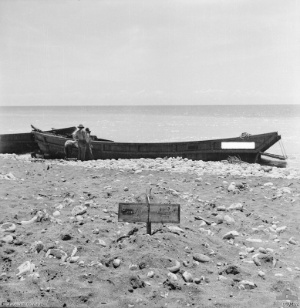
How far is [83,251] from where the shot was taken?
5.88 m

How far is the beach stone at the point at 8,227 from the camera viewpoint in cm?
652

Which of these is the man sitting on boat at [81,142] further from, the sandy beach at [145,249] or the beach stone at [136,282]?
the beach stone at [136,282]

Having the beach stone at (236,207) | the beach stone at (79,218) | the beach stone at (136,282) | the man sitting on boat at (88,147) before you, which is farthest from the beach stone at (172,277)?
the man sitting on boat at (88,147)

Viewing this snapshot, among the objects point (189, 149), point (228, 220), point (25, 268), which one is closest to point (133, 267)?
point (25, 268)

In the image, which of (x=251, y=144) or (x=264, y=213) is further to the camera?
(x=251, y=144)

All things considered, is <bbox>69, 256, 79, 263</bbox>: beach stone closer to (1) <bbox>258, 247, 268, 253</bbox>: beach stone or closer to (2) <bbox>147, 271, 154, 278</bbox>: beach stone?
(2) <bbox>147, 271, 154, 278</bbox>: beach stone

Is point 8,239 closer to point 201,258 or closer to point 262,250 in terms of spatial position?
point 201,258

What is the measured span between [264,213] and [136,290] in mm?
5016

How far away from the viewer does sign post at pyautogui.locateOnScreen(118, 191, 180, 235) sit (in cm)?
608

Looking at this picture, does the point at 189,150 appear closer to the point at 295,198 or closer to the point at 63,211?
the point at 295,198

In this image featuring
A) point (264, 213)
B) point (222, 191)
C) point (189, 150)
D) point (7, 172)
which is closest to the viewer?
point (264, 213)

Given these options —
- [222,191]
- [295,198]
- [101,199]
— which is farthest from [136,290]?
[295,198]

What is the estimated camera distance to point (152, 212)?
611 cm

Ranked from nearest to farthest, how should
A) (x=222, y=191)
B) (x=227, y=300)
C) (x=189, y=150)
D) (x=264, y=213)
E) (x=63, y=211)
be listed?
(x=227, y=300) → (x=63, y=211) → (x=264, y=213) → (x=222, y=191) → (x=189, y=150)
